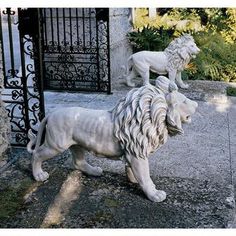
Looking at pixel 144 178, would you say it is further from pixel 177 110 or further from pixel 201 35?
pixel 201 35

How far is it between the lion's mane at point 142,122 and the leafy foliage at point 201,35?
5.79m

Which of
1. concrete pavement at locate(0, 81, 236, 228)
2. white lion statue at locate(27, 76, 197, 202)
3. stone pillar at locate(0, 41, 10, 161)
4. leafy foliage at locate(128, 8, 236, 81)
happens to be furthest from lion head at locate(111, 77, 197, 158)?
leafy foliage at locate(128, 8, 236, 81)

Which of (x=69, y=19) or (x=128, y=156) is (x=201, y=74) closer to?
(x=69, y=19)

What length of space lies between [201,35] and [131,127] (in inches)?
330

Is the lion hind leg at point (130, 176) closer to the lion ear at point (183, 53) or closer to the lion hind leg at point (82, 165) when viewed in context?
the lion hind leg at point (82, 165)

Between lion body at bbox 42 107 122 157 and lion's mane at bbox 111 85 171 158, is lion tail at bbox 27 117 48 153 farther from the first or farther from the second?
lion's mane at bbox 111 85 171 158

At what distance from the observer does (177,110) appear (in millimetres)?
3311

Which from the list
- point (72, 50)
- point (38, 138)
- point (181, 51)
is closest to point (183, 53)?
point (181, 51)

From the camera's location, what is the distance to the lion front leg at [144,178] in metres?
3.44

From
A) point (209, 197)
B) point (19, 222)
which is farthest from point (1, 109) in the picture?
point (209, 197)

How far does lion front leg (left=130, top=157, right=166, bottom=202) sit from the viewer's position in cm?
344

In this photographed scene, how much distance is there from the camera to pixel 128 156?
11.3 ft

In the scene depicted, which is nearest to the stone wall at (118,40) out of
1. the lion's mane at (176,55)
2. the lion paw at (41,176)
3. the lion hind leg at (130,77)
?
the lion hind leg at (130,77)

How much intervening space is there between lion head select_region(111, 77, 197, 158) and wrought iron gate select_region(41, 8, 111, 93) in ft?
15.1
